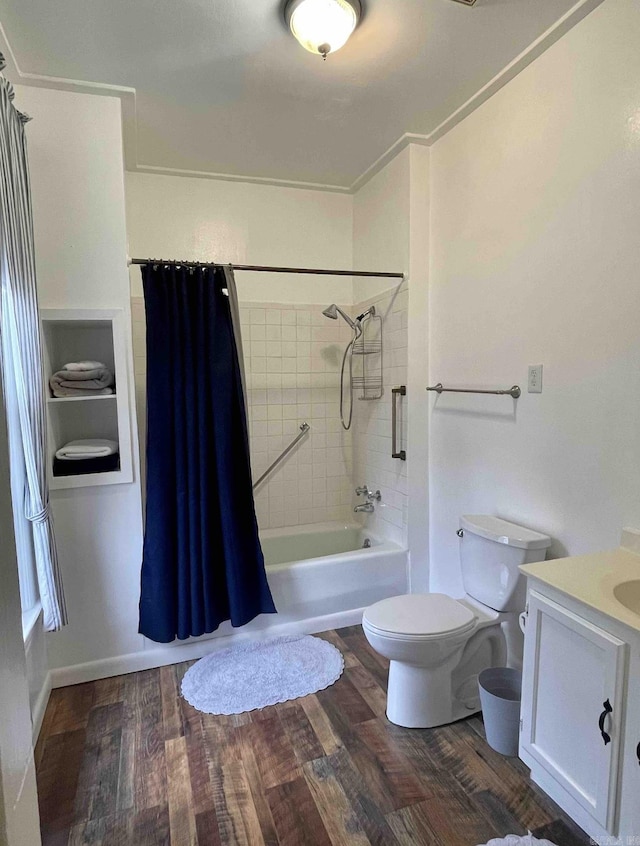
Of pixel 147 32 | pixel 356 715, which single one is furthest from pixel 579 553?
pixel 147 32

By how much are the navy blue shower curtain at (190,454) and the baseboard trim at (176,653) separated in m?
0.16

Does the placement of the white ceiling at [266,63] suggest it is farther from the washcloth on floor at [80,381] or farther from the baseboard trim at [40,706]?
the baseboard trim at [40,706]

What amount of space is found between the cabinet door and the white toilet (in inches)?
14.6

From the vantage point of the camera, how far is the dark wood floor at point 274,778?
1462mm

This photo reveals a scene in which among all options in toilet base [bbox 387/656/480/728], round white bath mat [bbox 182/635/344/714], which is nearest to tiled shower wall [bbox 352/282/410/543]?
round white bath mat [bbox 182/635/344/714]

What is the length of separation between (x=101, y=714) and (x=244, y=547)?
89 centimetres

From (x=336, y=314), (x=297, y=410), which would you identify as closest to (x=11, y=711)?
(x=297, y=410)

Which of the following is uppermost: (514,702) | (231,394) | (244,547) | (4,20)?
(4,20)

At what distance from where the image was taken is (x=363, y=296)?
3227 mm

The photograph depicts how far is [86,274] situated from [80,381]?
1.56 ft

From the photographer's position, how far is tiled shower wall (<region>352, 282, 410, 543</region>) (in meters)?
2.77

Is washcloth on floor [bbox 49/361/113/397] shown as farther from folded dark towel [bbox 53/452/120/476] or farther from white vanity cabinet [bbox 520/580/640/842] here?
white vanity cabinet [bbox 520/580/640/842]

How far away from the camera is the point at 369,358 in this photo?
3156 millimetres

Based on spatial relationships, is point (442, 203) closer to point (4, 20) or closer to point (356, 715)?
point (4, 20)
